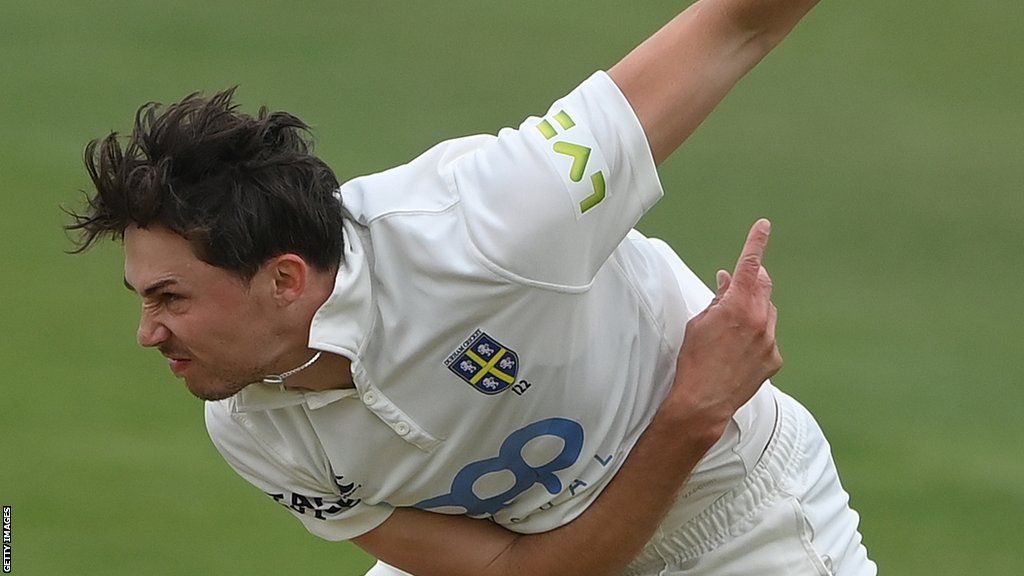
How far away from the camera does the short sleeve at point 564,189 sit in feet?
10.1

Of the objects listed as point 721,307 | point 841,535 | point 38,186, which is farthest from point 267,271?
point 38,186

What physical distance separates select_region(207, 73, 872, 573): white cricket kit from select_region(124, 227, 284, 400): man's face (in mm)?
119

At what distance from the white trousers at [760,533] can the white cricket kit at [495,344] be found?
5 cm

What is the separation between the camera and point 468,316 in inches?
125

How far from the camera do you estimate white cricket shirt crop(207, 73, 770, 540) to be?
3129mm

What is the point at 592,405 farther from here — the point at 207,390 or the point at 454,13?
the point at 454,13

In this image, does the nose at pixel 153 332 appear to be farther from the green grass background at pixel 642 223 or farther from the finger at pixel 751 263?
the green grass background at pixel 642 223

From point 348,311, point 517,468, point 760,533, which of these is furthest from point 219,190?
point 760,533

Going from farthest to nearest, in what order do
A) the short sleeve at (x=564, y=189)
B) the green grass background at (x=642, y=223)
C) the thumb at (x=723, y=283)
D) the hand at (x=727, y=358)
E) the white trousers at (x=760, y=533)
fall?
the green grass background at (x=642, y=223) → the white trousers at (x=760, y=533) → the thumb at (x=723, y=283) → the hand at (x=727, y=358) → the short sleeve at (x=564, y=189)

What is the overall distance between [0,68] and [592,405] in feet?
21.8

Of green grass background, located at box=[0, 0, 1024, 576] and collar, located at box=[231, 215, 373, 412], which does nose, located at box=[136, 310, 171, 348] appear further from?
green grass background, located at box=[0, 0, 1024, 576]

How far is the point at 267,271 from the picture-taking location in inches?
127

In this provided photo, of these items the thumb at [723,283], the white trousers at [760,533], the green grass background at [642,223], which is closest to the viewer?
the thumb at [723,283]

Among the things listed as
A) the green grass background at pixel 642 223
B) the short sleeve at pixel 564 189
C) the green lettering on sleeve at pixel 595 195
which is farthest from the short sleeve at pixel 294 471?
the green grass background at pixel 642 223
